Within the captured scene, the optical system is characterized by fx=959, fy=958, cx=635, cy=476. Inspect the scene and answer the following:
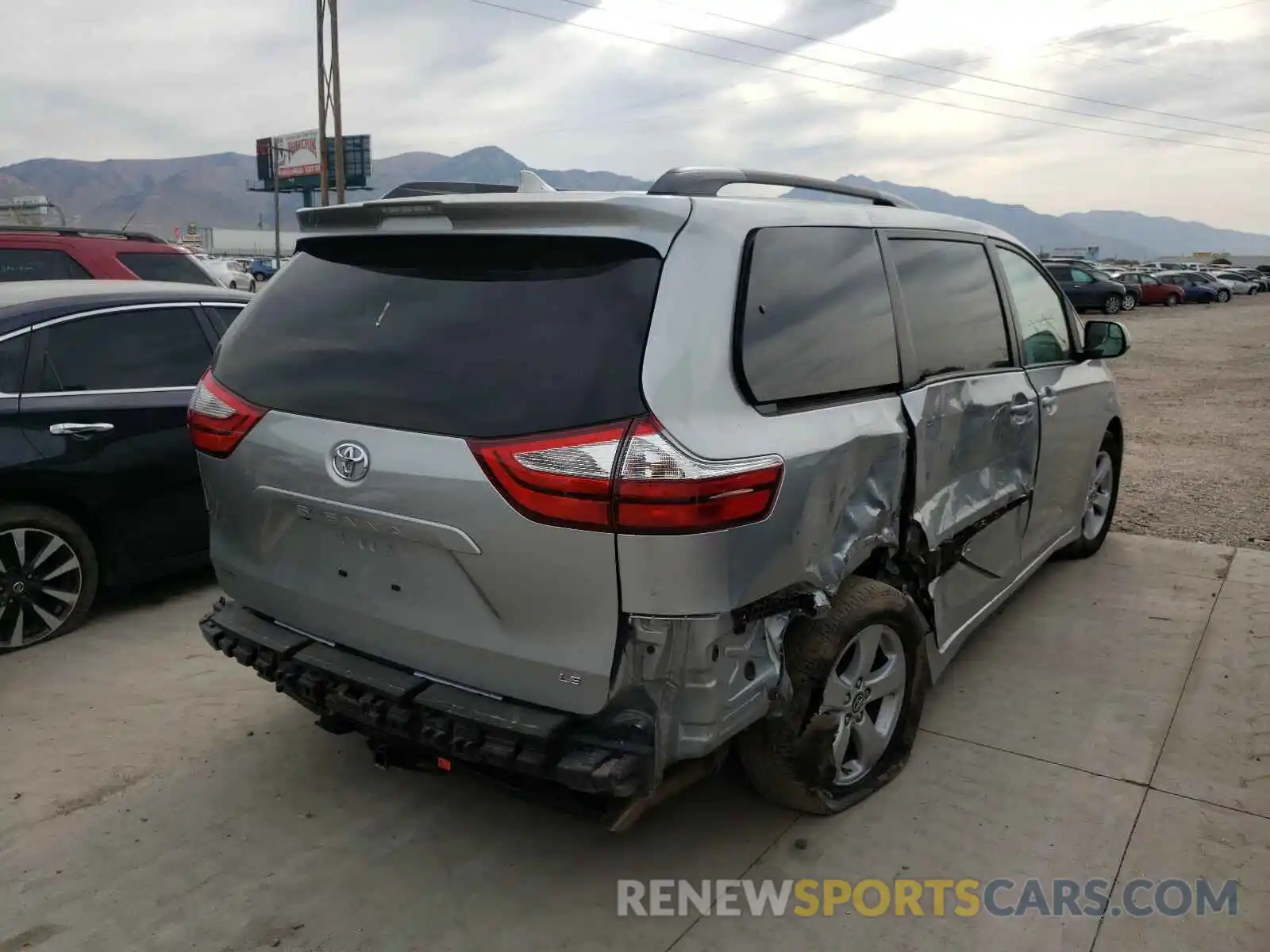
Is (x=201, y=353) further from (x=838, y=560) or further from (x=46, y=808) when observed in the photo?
(x=838, y=560)

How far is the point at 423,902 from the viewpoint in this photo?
2.67 meters

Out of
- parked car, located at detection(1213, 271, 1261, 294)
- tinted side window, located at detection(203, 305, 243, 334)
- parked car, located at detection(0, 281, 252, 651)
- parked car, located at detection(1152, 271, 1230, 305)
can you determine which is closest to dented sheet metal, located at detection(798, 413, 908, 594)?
parked car, located at detection(0, 281, 252, 651)

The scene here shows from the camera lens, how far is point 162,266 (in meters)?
8.57

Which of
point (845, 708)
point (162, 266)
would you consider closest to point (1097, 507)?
point (845, 708)

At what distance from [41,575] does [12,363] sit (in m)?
0.97

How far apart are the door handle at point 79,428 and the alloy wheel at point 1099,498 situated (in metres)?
5.06

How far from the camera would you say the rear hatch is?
7.41ft

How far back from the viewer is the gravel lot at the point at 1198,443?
21.4 feet

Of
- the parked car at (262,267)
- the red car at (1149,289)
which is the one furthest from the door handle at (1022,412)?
the parked car at (262,267)

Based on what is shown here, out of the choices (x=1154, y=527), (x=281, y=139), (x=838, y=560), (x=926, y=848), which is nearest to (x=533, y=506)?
(x=838, y=560)

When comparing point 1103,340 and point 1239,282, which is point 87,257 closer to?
point 1103,340

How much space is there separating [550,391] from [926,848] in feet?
6.06

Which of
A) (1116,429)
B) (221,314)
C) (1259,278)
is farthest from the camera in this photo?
(1259,278)

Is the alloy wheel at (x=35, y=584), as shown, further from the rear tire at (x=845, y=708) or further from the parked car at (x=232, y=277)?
the parked car at (x=232, y=277)
